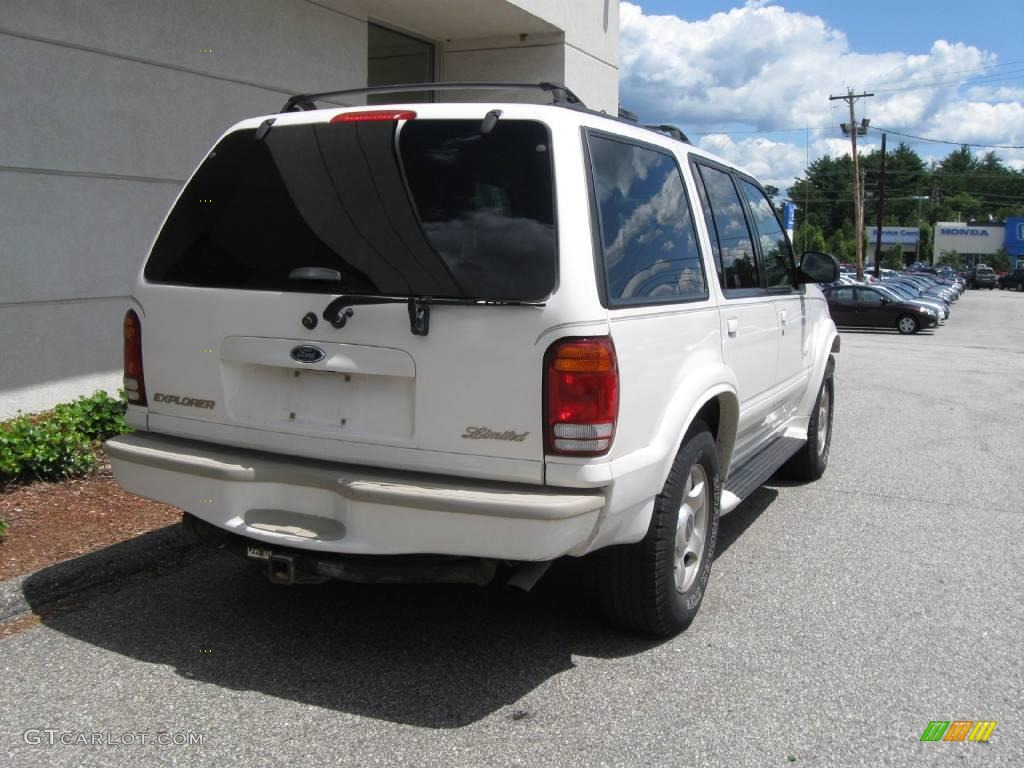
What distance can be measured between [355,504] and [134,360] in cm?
129

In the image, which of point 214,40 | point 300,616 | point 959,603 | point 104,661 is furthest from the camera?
point 214,40

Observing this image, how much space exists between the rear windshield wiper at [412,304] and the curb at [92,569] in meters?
2.04

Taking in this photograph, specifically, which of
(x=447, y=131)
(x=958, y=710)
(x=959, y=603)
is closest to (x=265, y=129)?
(x=447, y=131)

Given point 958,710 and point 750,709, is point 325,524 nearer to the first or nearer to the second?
point 750,709

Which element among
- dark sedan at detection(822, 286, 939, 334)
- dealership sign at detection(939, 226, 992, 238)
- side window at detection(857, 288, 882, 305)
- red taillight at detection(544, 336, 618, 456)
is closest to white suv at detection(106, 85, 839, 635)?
red taillight at detection(544, 336, 618, 456)

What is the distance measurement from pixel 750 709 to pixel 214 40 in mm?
7085

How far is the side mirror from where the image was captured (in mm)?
6012

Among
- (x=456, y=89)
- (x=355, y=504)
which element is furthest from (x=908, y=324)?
(x=355, y=504)

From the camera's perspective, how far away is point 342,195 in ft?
11.4

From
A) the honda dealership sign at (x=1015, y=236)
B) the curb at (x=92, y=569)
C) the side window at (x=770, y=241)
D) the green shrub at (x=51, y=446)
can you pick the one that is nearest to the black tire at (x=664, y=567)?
the side window at (x=770, y=241)

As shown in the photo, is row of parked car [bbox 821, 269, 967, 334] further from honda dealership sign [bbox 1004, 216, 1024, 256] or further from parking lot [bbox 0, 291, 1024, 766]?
honda dealership sign [bbox 1004, 216, 1024, 256]

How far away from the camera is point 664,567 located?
3.76 m

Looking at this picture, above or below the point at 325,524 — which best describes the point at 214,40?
above

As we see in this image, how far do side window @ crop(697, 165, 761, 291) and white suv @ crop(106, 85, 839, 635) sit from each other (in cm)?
56
